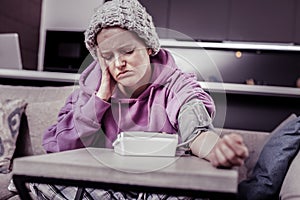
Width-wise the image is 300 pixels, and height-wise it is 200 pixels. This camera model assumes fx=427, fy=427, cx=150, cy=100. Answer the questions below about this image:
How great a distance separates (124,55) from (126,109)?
22cm

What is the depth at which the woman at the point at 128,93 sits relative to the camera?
3.34 ft

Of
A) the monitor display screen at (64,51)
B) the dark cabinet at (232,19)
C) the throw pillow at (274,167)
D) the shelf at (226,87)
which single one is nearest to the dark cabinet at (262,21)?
the dark cabinet at (232,19)

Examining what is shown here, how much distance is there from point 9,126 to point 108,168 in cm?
135

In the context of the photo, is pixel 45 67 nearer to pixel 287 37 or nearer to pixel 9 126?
pixel 287 37

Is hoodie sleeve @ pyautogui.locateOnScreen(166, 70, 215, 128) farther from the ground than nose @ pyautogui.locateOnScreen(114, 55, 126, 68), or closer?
closer

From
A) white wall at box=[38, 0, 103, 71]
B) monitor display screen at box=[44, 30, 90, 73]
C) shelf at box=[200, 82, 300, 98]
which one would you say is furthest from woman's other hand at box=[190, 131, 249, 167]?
white wall at box=[38, 0, 103, 71]

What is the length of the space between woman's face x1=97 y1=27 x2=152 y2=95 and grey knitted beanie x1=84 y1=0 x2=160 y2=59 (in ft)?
0.05

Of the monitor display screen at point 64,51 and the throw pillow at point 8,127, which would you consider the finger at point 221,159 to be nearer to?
the throw pillow at point 8,127

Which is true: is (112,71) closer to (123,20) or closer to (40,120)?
(123,20)

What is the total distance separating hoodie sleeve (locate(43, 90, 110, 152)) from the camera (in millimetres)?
1093

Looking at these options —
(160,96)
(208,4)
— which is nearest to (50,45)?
(208,4)

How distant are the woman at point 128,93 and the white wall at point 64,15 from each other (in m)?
4.15

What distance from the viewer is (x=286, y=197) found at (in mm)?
1207

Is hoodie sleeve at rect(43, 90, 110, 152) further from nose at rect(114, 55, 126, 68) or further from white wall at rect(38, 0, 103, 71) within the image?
white wall at rect(38, 0, 103, 71)
